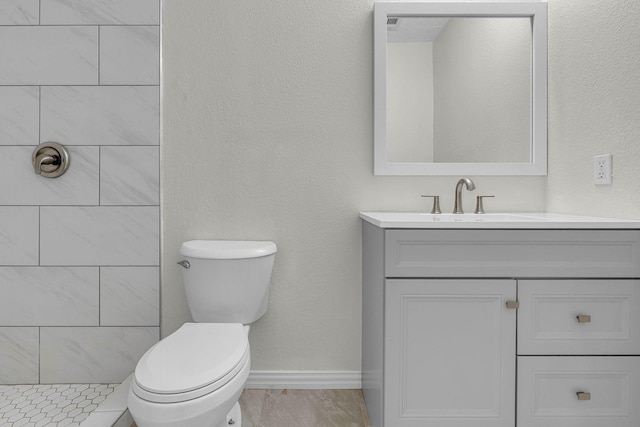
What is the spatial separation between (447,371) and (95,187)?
1644 millimetres

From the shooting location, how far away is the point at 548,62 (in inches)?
72.4

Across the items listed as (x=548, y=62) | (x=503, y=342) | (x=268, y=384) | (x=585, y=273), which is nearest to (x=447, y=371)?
(x=503, y=342)

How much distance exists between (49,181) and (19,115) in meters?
0.32

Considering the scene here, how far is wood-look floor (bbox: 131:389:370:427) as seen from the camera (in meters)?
1.62

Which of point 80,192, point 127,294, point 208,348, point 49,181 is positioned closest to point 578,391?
point 208,348

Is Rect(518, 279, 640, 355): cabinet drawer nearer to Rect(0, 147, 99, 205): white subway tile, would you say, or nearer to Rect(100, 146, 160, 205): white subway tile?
Rect(100, 146, 160, 205): white subway tile

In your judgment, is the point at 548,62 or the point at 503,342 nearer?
the point at 503,342

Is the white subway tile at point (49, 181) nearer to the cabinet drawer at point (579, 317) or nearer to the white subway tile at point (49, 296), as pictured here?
the white subway tile at point (49, 296)

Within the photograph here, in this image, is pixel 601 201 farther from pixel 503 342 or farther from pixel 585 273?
pixel 503 342

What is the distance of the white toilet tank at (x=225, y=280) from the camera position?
1.63 meters

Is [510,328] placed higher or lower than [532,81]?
lower

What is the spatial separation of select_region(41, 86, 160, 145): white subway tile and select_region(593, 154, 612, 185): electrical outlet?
1792 mm

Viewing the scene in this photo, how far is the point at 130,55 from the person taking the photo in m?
1.85

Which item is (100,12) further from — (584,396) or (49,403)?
(584,396)
